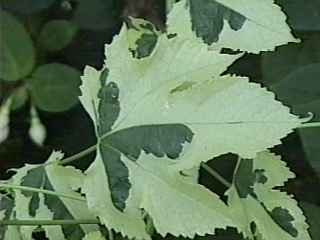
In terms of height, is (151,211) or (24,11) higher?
(151,211)

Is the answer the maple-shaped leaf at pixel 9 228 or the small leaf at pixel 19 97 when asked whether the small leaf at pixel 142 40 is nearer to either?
the maple-shaped leaf at pixel 9 228

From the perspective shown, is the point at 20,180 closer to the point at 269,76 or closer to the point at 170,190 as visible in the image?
the point at 170,190

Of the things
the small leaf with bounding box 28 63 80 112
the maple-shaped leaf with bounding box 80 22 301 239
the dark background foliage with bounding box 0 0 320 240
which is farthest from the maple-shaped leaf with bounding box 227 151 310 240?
the small leaf with bounding box 28 63 80 112

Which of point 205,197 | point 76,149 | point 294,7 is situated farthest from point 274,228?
point 76,149

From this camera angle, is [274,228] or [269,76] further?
[269,76]

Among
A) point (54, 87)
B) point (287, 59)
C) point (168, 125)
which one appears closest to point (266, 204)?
point (168, 125)
